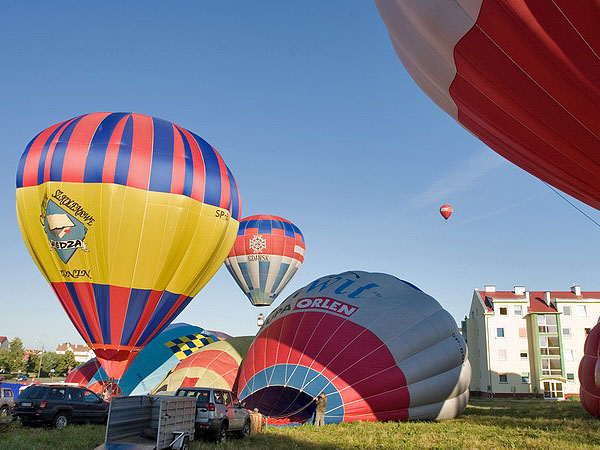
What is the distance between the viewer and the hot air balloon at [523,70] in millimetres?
7059

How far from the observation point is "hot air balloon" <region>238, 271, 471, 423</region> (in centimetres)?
1430

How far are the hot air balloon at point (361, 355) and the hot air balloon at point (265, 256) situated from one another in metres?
18.9

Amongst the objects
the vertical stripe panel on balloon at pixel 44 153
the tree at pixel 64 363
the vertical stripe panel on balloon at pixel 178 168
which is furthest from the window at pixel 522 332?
the tree at pixel 64 363

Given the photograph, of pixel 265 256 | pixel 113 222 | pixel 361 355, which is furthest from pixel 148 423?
pixel 265 256

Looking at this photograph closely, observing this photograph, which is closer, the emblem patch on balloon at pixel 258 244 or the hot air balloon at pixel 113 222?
the hot air balloon at pixel 113 222

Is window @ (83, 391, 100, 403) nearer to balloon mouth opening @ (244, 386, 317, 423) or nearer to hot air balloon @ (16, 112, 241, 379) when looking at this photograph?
hot air balloon @ (16, 112, 241, 379)

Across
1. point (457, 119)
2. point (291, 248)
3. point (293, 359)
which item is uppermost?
point (291, 248)

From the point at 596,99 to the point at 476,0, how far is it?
2.09 meters

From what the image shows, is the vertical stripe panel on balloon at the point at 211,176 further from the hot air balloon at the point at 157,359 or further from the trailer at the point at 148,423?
the trailer at the point at 148,423

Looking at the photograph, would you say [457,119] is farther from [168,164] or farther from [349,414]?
[168,164]

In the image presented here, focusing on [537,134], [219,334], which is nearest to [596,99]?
[537,134]

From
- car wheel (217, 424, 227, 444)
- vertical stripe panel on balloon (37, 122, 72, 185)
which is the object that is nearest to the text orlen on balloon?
car wheel (217, 424, 227, 444)

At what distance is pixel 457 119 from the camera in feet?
34.5

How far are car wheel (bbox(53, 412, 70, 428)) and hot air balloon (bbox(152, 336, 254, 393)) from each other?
4287 mm
